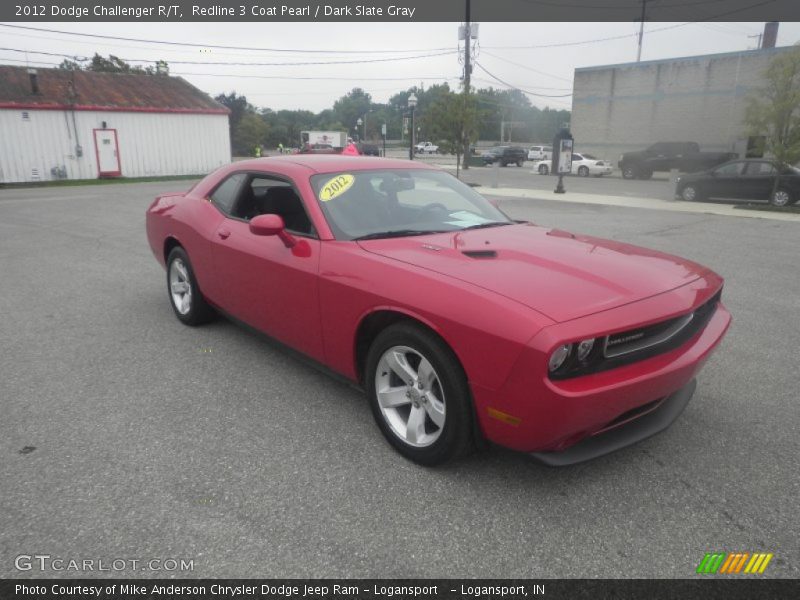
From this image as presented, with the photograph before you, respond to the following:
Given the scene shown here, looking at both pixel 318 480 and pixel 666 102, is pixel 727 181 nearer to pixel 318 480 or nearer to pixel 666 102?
pixel 318 480

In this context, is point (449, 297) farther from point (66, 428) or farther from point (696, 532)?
point (66, 428)

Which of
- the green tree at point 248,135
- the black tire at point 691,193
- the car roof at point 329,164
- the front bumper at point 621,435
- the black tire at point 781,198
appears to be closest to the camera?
the front bumper at point 621,435

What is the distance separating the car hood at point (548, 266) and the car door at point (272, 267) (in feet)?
1.52

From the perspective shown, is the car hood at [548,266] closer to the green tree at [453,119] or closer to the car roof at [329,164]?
the car roof at [329,164]

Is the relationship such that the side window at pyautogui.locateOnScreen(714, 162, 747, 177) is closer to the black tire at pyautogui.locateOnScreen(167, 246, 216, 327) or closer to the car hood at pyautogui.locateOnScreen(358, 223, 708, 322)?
the car hood at pyautogui.locateOnScreen(358, 223, 708, 322)

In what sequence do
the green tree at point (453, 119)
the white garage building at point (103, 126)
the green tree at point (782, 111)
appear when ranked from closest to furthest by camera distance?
the green tree at point (782, 111)
the white garage building at point (103, 126)
the green tree at point (453, 119)

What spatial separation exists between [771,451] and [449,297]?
6.52 feet

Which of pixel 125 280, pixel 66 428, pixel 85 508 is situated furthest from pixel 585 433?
pixel 125 280

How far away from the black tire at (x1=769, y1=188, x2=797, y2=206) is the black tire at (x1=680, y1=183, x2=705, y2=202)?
6.43ft

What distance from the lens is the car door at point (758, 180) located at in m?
16.0

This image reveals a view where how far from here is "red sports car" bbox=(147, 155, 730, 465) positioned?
235 cm

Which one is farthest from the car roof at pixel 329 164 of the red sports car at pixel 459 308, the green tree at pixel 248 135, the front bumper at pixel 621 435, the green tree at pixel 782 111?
the green tree at pixel 248 135

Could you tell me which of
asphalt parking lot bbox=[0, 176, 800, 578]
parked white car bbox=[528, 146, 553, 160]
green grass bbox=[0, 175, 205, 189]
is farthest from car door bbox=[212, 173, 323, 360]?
parked white car bbox=[528, 146, 553, 160]

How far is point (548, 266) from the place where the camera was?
112 inches
